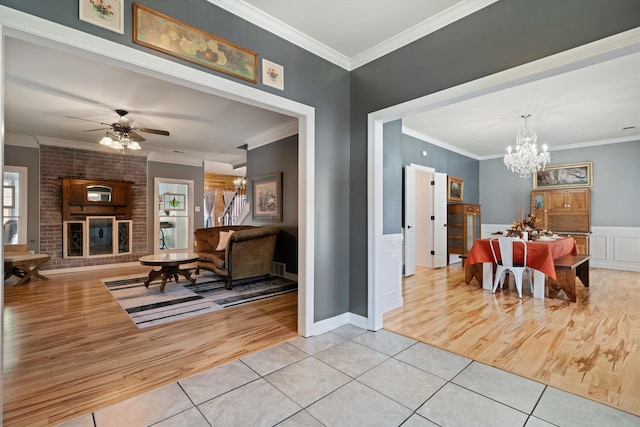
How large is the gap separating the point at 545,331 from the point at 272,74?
359 cm

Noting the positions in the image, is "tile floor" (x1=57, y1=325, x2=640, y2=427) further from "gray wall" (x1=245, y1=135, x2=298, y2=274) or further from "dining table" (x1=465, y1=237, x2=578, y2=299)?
"gray wall" (x1=245, y1=135, x2=298, y2=274)

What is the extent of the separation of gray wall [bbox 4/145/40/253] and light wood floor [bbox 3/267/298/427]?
2117 mm

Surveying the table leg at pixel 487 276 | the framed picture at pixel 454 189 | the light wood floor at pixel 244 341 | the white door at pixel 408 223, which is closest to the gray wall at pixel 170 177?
the light wood floor at pixel 244 341

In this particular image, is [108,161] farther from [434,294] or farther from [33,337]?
[434,294]

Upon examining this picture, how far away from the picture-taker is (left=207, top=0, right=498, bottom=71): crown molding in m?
2.28

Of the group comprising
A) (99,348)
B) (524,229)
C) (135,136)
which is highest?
(135,136)

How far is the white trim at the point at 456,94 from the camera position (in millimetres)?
1716

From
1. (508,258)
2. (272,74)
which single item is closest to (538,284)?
(508,258)

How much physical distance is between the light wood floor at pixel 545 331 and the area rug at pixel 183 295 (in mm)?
1988

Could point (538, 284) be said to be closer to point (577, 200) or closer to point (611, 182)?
point (577, 200)

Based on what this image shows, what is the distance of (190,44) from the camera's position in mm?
2080

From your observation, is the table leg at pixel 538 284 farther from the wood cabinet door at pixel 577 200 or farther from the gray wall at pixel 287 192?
the wood cabinet door at pixel 577 200

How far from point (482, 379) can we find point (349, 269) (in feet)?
4.91

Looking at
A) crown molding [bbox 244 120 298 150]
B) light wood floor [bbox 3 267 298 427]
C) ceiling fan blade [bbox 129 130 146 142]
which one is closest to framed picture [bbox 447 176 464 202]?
crown molding [bbox 244 120 298 150]
